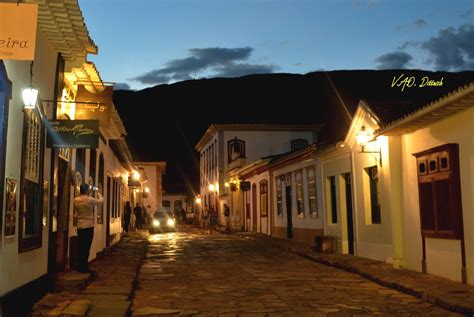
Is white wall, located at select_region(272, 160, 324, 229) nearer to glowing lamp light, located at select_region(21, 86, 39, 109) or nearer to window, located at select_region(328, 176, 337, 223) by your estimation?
window, located at select_region(328, 176, 337, 223)

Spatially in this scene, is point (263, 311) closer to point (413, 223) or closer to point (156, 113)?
point (413, 223)

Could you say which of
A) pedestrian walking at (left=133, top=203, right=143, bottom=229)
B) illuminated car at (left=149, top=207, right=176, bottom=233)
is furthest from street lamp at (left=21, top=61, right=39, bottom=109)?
pedestrian walking at (left=133, top=203, right=143, bottom=229)

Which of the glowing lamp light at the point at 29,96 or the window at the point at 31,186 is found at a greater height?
the glowing lamp light at the point at 29,96

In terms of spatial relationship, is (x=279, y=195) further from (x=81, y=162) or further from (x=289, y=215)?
(x=81, y=162)

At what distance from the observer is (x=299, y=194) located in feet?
71.4

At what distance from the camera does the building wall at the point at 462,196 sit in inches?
377

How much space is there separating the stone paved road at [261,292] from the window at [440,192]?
1627mm

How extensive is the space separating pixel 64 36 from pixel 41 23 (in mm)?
662

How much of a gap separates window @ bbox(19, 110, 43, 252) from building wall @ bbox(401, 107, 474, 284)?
7032 mm

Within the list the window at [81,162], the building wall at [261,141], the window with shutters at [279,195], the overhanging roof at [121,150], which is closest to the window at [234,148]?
the building wall at [261,141]

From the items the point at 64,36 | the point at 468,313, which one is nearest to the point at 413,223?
the point at 468,313

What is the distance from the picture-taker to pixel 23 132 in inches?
272

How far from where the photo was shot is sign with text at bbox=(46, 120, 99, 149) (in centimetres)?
824

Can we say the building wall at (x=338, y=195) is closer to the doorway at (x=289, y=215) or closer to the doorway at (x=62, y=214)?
the doorway at (x=289, y=215)
